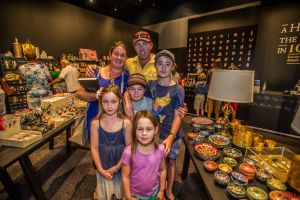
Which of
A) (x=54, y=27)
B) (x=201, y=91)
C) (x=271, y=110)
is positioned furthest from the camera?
(x=201, y=91)

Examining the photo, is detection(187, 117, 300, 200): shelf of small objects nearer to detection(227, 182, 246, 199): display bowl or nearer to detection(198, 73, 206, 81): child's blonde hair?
detection(227, 182, 246, 199): display bowl

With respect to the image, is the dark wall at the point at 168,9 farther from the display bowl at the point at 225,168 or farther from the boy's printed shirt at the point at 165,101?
the display bowl at the point at 225,168

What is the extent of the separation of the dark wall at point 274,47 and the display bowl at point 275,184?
14.2ft

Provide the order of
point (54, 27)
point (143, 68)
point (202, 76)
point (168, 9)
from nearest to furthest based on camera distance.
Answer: point (143, 68) → point (54, 27) → point (202, 76) → point (168, 9)

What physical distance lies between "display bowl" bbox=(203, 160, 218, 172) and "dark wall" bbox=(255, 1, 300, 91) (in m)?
4.43

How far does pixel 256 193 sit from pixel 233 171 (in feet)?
0.82

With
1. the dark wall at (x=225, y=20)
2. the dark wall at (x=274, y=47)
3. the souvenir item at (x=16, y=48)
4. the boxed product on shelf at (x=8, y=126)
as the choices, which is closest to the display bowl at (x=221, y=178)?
the boxed product on shelf at (x=8, y=126)

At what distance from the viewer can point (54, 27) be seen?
452 centimetres

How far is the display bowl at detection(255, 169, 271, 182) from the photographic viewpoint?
3.73ft

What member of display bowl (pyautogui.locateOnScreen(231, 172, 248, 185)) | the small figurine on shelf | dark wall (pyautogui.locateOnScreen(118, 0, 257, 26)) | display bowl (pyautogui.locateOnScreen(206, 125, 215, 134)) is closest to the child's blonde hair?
the small figurine on shelf

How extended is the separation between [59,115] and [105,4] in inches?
247

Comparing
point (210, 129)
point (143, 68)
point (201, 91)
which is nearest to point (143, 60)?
point (143, 68)

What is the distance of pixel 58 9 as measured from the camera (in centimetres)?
455

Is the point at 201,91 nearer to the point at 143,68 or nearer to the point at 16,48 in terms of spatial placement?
the point at 143,68
